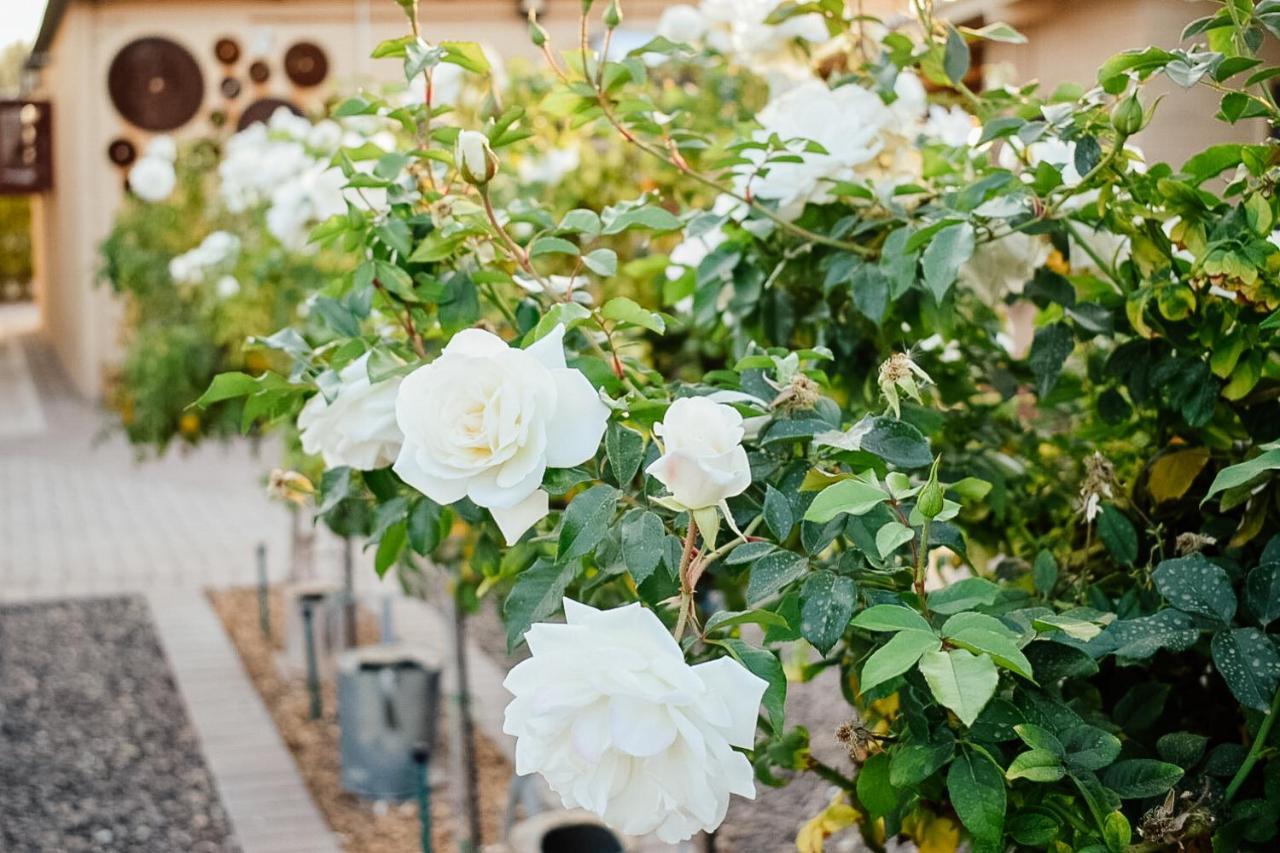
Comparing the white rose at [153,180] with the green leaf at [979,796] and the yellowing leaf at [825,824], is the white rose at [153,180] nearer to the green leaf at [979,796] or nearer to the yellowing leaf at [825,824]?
the yellowing leaf at [825,824]

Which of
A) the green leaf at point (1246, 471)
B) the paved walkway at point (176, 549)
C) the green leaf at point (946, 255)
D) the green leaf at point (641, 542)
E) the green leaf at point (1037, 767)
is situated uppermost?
the green leaf at point (946, 255)

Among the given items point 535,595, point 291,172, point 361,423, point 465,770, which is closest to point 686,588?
point 535,595

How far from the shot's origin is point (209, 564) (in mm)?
6523

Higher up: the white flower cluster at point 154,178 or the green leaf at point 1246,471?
the green leaf at point 1246,471

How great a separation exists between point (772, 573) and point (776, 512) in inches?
2.3

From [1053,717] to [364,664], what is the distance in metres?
3.11

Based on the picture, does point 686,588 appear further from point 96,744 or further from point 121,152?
point 121,152

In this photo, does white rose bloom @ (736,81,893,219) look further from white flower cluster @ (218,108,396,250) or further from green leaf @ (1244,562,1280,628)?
white flower cluster @ (218,108,396,250)

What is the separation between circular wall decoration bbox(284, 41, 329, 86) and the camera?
11062 millimetres

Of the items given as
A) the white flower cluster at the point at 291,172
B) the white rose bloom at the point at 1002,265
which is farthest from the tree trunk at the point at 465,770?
the white rose bloom at the point at 1002,265

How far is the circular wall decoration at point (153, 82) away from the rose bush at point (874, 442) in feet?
33.0

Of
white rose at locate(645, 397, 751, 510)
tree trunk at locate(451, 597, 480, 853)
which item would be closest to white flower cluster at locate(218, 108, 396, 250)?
tree trunk at locate(451, 597, 480, 853)

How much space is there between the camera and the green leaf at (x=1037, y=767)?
3.16 feet

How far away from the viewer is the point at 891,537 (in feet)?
3.10
